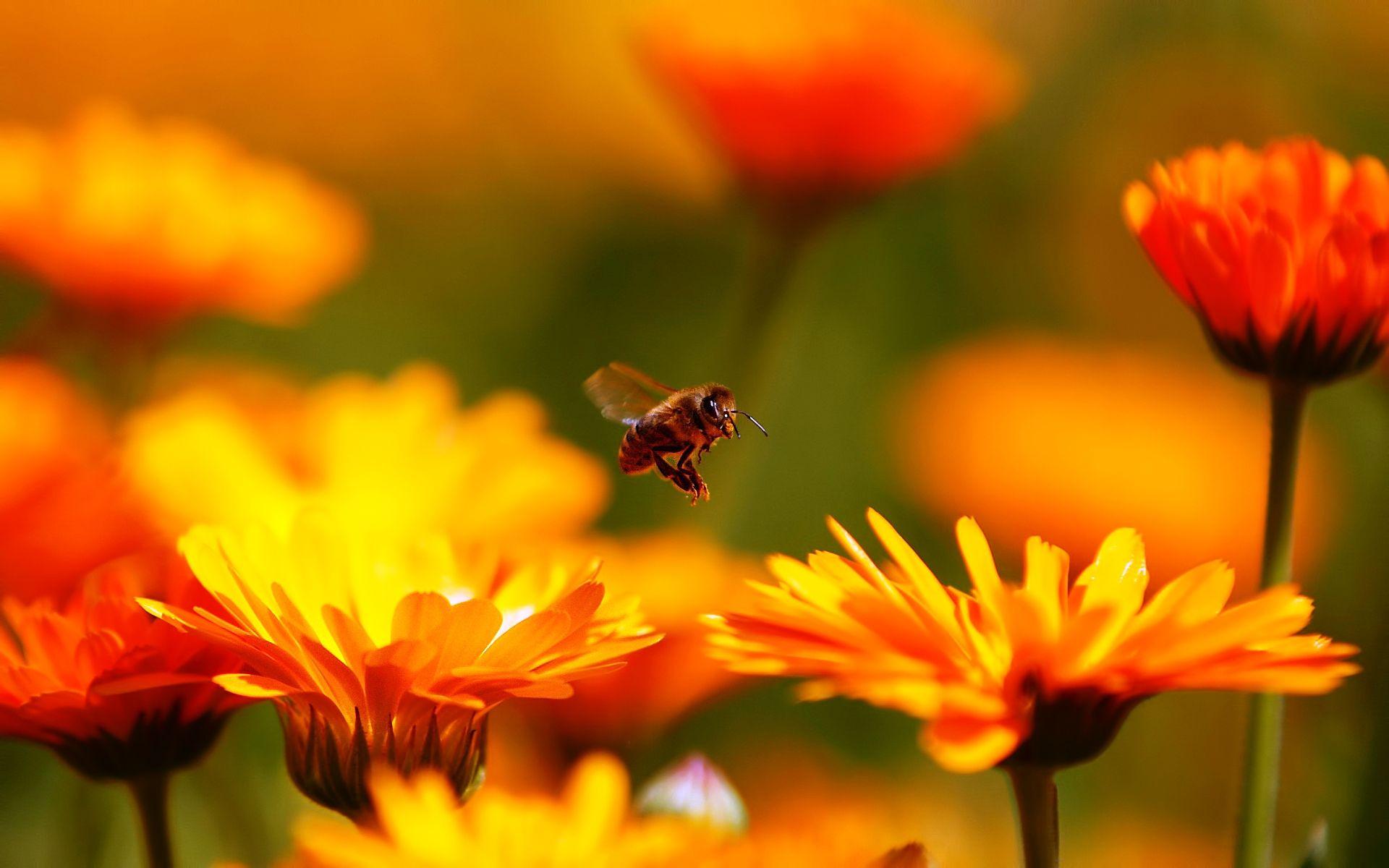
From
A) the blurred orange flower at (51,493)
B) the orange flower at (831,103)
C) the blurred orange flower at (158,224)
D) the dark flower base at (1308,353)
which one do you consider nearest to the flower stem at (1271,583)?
the dark flower base at (1308,353)

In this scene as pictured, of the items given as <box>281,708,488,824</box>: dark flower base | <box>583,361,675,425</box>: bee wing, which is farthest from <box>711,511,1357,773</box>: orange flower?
<box>583,361,675,425</box>: bee wing

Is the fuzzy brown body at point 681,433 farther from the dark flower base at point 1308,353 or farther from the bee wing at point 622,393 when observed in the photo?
the dark flower base at point 1308,353

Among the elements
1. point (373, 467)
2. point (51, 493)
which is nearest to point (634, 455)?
point (373, 467)

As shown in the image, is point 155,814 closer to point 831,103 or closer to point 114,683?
A: point 114,683

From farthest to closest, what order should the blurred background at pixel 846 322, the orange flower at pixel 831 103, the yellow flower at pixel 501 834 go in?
the orange flower at pixel 831 103 < the blurred background at pixel 846 322 < the yellow flower at pixel 501 834

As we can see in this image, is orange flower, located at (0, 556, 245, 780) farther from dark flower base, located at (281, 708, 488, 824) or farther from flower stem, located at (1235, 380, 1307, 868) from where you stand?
flower stem, located at (1235, 380, 1307, 868)

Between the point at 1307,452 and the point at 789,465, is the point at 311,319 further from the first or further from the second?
the point at 1307,452
